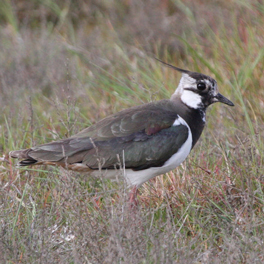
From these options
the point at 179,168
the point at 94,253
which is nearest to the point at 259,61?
the point at 179,168

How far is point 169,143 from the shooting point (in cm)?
448

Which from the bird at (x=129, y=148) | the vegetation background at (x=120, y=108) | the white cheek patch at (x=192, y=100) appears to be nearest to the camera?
the vegetation background at (x=120, y=108)

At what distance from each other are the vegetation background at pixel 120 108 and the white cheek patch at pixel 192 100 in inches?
16.1

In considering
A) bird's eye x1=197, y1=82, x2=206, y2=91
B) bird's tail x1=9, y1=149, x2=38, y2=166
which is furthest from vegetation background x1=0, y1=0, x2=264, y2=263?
bird's eye x1=197, y1=82, x2=206, y2=91

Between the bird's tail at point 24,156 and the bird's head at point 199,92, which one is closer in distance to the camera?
the bird's tail at point 24,156

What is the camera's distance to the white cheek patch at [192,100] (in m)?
4.92

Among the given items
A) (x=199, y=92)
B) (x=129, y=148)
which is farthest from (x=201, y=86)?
(x=129, y=148)

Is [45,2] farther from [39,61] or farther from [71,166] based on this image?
[71,166]

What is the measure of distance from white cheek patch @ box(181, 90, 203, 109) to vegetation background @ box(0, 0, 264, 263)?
1.34ft

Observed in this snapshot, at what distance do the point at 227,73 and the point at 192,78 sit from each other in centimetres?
153

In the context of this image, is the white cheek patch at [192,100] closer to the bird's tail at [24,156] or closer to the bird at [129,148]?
the bird at [129,148]

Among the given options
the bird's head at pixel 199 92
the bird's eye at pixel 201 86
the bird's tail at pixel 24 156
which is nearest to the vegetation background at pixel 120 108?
the bird's tail at pixel 24 156

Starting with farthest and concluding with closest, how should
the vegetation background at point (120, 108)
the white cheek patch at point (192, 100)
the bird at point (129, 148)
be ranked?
the white cheek patch at point (192, 100), the bird at point (129, 148), the vegetation background at point (120, 108)

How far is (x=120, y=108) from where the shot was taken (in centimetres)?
635
